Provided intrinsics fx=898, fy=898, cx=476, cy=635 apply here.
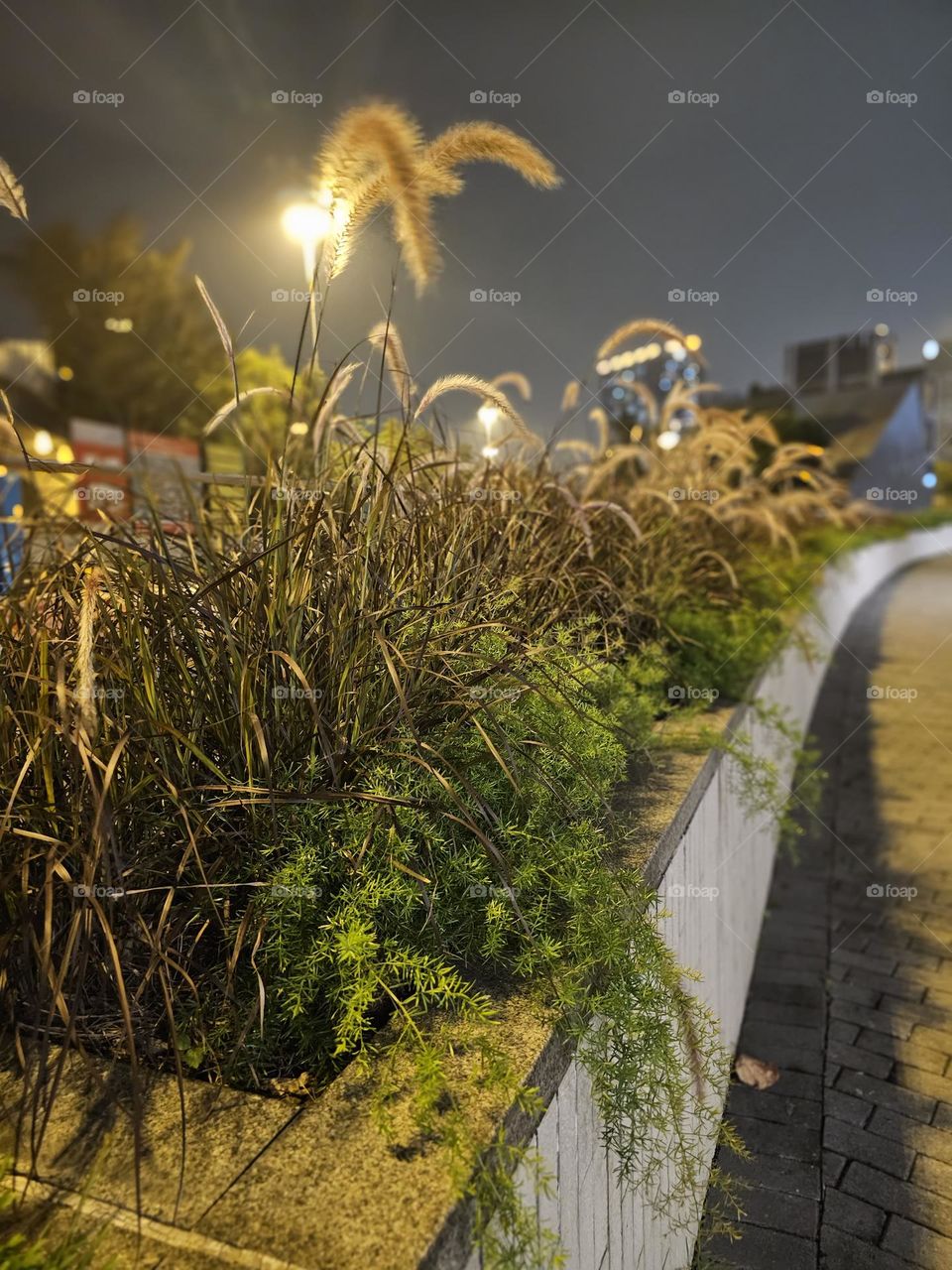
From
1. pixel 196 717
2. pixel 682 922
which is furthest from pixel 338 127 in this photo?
pixel 682 922

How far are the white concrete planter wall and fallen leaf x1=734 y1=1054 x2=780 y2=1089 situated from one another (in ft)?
0.25

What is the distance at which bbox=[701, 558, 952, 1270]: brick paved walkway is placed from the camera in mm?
2572

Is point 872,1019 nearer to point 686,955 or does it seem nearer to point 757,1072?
point 757,1072

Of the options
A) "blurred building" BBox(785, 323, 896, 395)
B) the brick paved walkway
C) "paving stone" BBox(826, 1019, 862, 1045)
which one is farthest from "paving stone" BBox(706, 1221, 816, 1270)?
"blurred building" BBox(785, 323, 896, 395)

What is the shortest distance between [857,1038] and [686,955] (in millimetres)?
1534

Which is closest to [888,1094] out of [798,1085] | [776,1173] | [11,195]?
[798,1085]

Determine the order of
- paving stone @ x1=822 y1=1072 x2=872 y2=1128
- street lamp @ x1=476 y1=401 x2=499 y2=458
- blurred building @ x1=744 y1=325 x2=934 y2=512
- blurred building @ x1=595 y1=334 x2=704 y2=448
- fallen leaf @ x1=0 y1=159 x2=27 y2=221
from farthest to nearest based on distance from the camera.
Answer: blurred building @ x1=744 y1=325 x2=934 y2=512
blurred building @ x1=595 y1=334 x2=704 y2=448
street lamp @ x1=476 y1=401 x2=499 y2=458
paving stone @ x1=822 y1=1072 x2=872 y2=1128
fallen leaf @ x1=0 y1=159 x2=27 y2=221

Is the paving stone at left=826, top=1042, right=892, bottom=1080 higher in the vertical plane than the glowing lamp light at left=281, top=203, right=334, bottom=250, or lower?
lower

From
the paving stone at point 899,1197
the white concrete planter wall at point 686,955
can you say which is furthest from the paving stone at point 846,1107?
the white concrete planter wall at point 686,955

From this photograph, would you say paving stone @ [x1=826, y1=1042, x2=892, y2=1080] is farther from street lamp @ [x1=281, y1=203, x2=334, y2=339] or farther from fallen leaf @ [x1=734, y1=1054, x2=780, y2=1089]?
street lamp @ [x1=281, y1=203, x2=334, y2=339]

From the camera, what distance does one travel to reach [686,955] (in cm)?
246

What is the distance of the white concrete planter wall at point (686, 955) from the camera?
1.47 m

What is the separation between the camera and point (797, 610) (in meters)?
6.53

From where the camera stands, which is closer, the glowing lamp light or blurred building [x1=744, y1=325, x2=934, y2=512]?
the glowing lamp light
